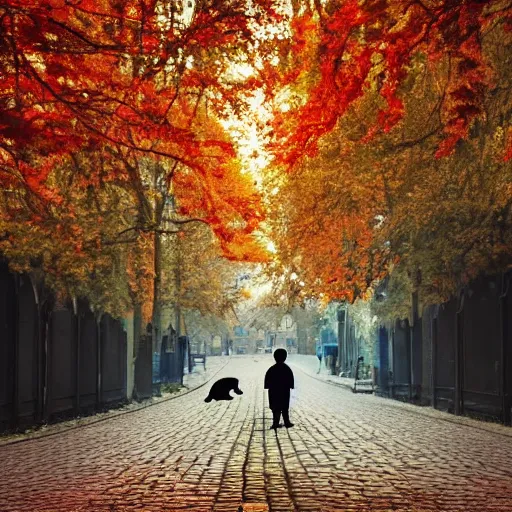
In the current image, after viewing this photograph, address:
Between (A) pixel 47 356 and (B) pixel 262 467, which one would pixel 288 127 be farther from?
(B) pixel 262 467

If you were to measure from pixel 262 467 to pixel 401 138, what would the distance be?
29.1ft

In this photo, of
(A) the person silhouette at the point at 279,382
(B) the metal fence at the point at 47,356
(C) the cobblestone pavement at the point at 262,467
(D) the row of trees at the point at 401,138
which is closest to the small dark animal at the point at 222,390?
(C) the cobblestone pavement at the point at 262,467

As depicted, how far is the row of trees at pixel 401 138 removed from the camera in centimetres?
1234

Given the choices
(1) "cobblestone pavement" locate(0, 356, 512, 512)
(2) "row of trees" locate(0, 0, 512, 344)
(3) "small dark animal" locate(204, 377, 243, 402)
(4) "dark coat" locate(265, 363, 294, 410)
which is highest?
(2) "row of trees" locate(0, 0, 512, 344)

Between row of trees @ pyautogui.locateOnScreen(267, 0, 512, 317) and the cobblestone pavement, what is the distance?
4181 mm

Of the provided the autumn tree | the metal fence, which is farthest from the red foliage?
the metal fence

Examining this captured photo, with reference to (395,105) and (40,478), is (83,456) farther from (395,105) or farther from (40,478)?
(395,105)

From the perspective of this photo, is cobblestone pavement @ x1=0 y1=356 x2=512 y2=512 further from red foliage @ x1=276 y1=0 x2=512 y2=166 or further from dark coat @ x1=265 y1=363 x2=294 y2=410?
red foliage @ x1=276 y1=0 x2=512 y2=166

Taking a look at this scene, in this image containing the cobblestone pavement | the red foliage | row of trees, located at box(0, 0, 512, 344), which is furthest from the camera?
row of trees, located at box(0, 0, 512, 344)

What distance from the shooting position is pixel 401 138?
17.6 m

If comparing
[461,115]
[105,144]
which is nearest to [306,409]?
[105,144]

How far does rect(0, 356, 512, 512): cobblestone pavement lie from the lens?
832 cm

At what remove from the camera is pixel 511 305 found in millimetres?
17938

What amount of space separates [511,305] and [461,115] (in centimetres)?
705
